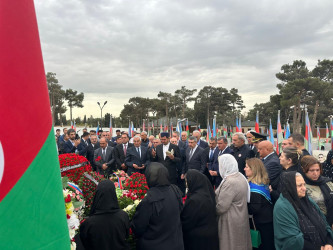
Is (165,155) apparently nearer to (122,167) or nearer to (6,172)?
(122,167)

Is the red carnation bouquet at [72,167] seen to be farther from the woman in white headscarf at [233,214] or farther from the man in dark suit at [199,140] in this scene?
the man in dark suit at [199,140]

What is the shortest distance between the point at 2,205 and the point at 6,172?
0.60ft

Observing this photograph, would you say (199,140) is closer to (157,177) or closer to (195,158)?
(195,158)

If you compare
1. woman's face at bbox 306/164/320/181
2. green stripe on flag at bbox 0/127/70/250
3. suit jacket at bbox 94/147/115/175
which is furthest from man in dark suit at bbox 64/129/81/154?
green stripe on flag at bbox 0/127/70/250

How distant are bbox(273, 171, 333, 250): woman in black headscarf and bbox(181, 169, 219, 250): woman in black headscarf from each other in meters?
0.73

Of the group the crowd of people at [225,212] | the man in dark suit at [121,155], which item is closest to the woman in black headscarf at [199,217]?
the crowd of people at [225,212]

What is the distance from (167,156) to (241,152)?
2.02 meters

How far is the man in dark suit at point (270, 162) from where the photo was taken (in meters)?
4.19

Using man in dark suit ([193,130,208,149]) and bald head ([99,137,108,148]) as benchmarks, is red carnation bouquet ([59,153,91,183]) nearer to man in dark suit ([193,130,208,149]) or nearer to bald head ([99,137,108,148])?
bald head ([99,137,108,148])

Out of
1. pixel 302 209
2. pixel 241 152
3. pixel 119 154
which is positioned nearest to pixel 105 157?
pixel 119 154

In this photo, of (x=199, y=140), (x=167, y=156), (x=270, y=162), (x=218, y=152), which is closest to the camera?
(x=270, y=162)

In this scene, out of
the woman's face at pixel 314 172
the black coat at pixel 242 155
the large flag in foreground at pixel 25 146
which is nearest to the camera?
the large flag in foreground at pixel 25 146

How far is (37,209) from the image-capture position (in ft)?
5.16

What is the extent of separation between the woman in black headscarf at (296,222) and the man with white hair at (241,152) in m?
3.28
